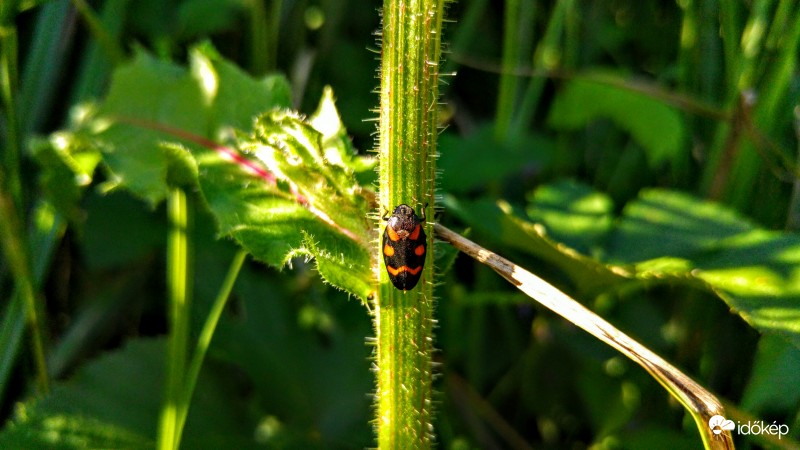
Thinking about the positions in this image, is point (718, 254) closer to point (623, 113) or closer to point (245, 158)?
point (623, 113)

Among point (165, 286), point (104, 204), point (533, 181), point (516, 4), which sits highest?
point (516, 4)

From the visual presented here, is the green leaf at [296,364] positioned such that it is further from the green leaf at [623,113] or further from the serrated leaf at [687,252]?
the green leaf at [623,113]

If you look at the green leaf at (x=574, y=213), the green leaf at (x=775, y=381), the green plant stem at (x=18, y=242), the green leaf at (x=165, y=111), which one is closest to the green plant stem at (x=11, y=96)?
the green plant stem at (x=18, y=242)

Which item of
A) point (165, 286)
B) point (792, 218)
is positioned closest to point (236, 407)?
point (165, 286)

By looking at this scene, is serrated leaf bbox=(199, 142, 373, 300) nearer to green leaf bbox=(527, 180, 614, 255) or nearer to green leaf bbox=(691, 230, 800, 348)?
green leaf bbox=(691, 230, 800, 348)

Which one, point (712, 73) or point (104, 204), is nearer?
point (712, 73)

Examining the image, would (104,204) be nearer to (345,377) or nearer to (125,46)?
(125,46)

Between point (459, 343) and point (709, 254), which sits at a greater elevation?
point (709, 254)
